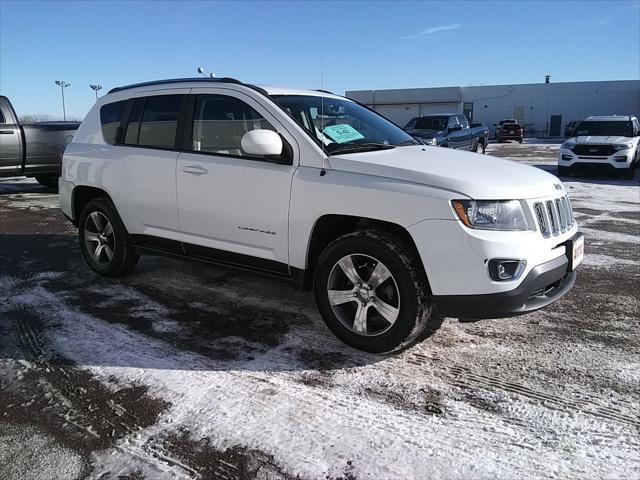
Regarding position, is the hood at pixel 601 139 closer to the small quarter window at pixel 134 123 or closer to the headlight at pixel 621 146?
the headlight at pixel 621 146

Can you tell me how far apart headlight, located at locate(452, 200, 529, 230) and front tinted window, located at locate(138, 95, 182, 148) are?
2680mm

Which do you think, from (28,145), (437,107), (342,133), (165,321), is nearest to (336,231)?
(342,133)

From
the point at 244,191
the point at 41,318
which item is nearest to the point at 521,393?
the point at 244,191

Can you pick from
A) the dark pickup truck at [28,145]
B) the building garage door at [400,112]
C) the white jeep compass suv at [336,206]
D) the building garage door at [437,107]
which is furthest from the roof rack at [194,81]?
the building garage door at [437,107]

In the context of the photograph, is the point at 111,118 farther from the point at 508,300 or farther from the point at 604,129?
the point at 604,129

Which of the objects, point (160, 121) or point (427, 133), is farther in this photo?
point (427, 133)

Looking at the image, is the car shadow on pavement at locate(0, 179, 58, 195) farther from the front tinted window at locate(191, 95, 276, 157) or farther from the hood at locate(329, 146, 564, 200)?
the hood at locate(329, 146, 564, 200)

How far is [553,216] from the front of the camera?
3.66 metres

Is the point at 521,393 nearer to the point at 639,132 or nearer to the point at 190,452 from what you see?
the point at 190,452

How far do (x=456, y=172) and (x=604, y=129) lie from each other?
575 inches

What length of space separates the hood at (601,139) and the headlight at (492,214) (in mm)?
13176

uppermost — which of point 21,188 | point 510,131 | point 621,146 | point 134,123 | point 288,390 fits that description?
point 510,131

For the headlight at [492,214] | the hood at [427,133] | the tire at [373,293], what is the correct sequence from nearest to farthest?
1. the headlight at [492,214]
2. the tire at [373,293]
3. the hood at [427,133]

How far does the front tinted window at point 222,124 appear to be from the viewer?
421 centimetres
